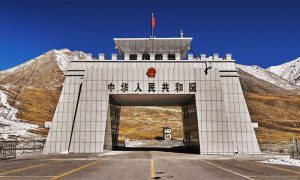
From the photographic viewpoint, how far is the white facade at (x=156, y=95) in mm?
33031

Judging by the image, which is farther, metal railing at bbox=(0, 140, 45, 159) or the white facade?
the white facade

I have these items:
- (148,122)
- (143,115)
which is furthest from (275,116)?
(148,122)

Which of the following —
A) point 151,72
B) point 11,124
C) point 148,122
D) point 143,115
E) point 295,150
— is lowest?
point 295,150

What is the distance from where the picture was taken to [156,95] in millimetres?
35500

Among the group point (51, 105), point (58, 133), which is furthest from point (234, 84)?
point (51, 105)

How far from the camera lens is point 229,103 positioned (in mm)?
35188

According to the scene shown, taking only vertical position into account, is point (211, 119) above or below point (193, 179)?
above

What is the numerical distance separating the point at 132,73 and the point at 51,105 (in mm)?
102846

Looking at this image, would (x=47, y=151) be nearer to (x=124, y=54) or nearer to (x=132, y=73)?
(x=132, y=73)

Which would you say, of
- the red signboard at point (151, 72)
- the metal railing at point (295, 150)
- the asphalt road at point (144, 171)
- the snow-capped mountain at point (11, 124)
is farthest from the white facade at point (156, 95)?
the snow-capped mountain at point (11, 124)

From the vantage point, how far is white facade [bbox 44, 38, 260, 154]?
33.0m

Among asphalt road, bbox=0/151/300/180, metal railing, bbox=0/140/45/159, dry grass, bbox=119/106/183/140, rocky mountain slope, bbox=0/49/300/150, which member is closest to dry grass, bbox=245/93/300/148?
rocky mountain slope, bbox=0/49/300/150

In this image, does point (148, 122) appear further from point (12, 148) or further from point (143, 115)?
point (12, 148)

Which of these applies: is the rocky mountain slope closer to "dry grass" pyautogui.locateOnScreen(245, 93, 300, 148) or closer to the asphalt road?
"dry grass" pyautogui.locateOnScreen(245, 93, 300, 148)
